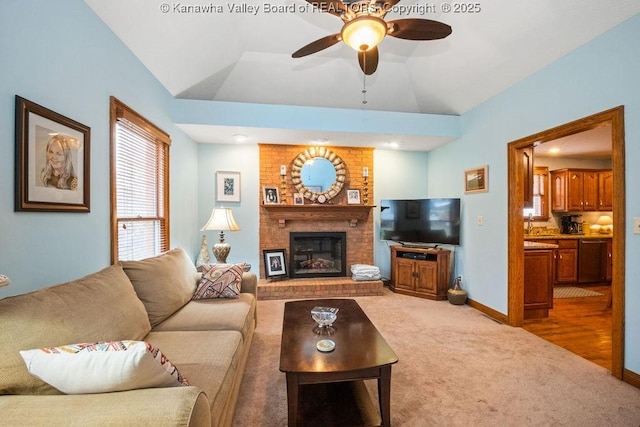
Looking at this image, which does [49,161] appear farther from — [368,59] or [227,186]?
[227,186]

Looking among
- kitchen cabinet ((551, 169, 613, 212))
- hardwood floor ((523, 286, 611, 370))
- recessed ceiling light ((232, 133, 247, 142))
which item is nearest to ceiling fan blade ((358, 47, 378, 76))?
recessed ceiling light ((232, 133, 247, 142))

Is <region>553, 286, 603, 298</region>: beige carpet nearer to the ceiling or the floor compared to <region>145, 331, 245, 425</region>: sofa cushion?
nearer to the floor

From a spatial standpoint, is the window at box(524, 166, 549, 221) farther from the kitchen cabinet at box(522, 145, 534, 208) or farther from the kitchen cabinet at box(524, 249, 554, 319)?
the kitchen cabinet at box(522, 145, 534, 208)

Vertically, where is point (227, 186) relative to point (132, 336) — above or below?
above

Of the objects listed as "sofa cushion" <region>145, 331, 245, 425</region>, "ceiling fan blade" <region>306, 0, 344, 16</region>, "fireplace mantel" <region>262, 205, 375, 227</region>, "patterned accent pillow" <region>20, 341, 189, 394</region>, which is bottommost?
"sofa cushion" <region>145, 331, 245, 425</region>

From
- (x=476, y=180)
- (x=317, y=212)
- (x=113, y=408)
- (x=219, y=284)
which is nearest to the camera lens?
(x=113, y=408)

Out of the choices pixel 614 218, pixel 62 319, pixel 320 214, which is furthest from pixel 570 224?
pixel 62 319

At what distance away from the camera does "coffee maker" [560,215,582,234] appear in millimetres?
5559

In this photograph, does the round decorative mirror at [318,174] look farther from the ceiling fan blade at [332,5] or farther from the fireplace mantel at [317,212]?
the ceiling fan blade at [332,5]

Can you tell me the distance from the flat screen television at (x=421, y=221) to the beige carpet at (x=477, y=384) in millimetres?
1449

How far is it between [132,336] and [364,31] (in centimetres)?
226

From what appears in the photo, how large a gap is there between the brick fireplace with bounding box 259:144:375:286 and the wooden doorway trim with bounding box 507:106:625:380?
2.02m

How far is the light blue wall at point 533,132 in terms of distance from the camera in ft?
6.95

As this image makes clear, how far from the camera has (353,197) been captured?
481 cm
